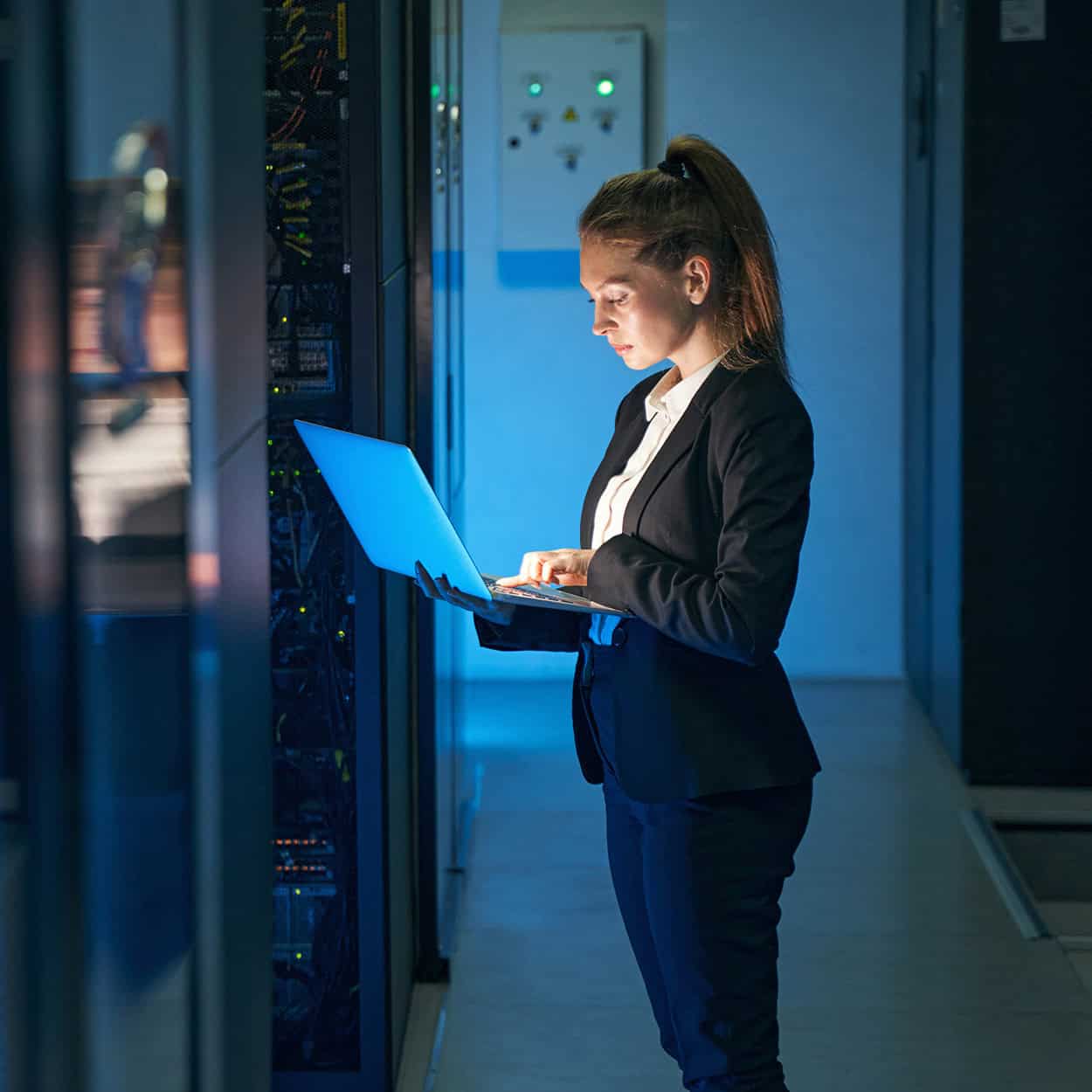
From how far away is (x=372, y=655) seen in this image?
8.25 ft

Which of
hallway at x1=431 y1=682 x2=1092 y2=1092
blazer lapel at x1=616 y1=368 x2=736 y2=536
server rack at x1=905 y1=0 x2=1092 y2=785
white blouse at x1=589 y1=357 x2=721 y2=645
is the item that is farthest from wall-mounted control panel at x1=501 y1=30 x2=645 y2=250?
blazer lapel at x1=616 y1=368 x2=736 y2=536

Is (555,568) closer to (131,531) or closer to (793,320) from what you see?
(131,531)

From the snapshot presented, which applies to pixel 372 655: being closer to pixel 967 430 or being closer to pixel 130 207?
pixel 130 207

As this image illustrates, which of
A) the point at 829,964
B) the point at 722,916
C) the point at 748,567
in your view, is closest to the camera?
the point at 748,567

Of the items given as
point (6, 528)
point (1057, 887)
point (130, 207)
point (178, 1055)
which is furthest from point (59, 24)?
point (1057, 887)

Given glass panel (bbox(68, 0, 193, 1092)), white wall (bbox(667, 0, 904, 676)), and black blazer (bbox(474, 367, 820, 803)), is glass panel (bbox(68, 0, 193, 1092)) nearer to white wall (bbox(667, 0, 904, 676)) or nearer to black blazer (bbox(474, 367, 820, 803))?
black blazer (bbox(474, 367, 820, 803))

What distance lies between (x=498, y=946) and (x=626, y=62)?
3.39 m

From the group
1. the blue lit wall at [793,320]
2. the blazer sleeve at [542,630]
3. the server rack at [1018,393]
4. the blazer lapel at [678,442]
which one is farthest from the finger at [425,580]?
the blue lit wall at [793,320]

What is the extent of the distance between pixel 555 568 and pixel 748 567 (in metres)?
0.36

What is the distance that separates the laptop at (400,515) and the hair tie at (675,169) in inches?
18.7

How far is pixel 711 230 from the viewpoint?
1.79 metres

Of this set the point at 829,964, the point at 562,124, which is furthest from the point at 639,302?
the point at 562,124

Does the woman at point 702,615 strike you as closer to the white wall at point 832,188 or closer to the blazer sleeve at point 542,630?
the blazer sleeve at point 542,630

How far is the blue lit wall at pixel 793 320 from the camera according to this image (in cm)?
555
